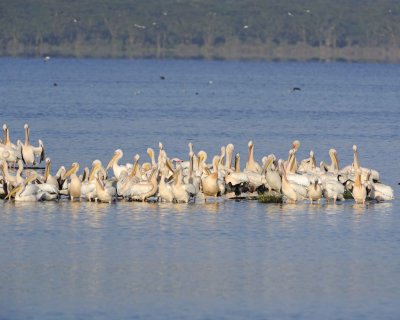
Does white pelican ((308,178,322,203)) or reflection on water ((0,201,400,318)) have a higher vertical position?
white pelican ((308,178,322,203))

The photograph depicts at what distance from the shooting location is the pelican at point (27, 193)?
22359 mm

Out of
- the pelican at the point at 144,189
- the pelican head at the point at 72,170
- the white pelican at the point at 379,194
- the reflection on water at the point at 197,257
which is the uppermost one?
the pelican head at the point at 72,170

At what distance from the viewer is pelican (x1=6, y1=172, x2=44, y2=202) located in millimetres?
22359

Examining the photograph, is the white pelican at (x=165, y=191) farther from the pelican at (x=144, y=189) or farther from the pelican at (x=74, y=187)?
the pelican at (x=74, y=187)

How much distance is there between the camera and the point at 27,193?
22359mm

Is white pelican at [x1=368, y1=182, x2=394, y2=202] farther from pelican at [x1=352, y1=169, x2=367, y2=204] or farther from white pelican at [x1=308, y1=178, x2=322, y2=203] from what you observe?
white pelican at [x1=308, y1=178, x2=322, y2=203]

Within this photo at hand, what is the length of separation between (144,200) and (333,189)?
10.1 ft

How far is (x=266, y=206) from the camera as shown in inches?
888

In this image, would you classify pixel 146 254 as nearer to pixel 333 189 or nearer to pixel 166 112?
pixel 333 189

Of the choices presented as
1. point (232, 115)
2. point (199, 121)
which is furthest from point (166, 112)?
point (199, 121)

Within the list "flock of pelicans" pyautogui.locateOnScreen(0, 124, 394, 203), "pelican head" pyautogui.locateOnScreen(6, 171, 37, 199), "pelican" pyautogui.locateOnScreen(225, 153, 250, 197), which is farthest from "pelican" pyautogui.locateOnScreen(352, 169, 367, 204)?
"pelican head" pyautogui.locateOnScreen(6, 171, 37, 199)

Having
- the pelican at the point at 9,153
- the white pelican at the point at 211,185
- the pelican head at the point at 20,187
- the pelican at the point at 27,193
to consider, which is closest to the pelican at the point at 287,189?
the white pelican at the point at 211,185

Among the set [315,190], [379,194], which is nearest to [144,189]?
[315,190]

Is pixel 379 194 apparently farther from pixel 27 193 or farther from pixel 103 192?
pixel 27 193
